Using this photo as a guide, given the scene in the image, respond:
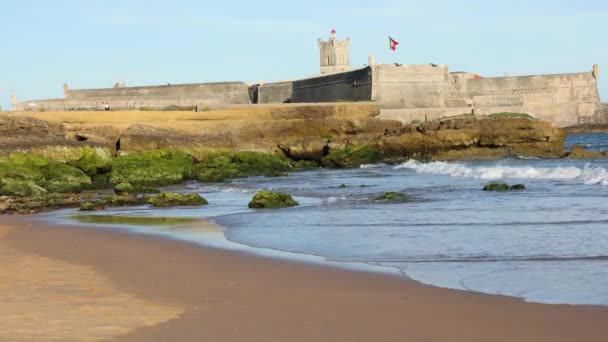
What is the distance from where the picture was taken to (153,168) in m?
22.4

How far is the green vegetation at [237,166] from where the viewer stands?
73.7 ft

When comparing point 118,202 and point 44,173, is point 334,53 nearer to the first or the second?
point 44,173

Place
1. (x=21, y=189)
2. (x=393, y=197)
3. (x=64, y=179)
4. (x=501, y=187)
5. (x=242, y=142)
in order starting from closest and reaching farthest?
1. (x=393, y=197)
2. (x=501, y=187)
3. (x=21, y=189)
4. (x=64, y=179)
5. (x=242, y=142)

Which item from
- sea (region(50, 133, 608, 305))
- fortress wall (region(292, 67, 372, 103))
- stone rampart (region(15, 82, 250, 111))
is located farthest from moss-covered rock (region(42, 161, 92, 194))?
fortress wall (region(292, 67, 372, 103))

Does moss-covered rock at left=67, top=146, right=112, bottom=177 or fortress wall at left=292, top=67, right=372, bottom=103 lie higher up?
fortress wall at left=292, top=67, right=372, bottom=103

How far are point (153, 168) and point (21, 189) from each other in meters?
5.80

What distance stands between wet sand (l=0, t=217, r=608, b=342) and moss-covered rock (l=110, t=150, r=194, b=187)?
13.4 meters

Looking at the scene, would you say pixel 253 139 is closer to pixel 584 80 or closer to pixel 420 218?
pixel 420 218

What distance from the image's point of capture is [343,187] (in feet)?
58.3

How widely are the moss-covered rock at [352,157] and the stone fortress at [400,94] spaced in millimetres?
9380

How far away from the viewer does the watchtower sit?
234ft

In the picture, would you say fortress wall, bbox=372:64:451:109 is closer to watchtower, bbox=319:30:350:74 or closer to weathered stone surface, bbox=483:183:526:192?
watchtower, bbox=319:30:350:74

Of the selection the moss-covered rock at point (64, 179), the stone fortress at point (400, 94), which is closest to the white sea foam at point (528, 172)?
the moss-covered rock at point (64, 179)

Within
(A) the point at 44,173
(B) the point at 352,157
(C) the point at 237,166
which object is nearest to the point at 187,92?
(B) the point at 352,157
